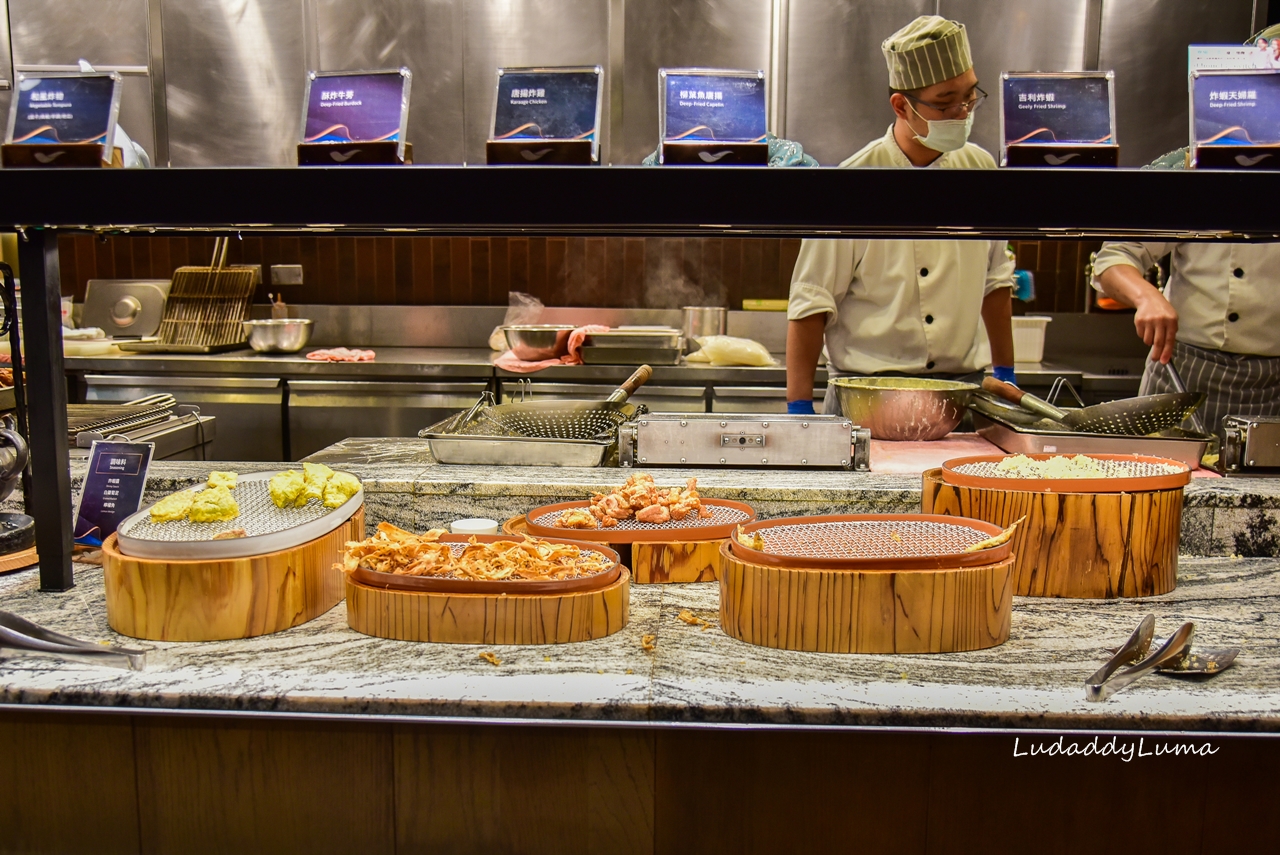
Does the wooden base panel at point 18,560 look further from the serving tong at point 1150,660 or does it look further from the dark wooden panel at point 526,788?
the serving tong at point 1150,660

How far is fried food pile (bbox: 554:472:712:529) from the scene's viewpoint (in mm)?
1686

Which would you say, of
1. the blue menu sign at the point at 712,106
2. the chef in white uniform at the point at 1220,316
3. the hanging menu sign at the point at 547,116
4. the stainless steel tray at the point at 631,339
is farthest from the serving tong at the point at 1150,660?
the stainless steel tray at the point at 631,339

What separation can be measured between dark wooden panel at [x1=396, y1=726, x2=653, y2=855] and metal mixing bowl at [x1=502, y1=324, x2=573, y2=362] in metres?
3.47

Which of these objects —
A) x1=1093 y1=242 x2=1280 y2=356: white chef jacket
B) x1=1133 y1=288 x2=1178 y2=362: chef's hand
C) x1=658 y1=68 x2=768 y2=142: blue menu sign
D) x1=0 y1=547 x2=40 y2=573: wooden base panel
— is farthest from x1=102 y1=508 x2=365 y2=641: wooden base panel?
x1=1093 y1=242 x2=1280 y2=356: white chef jacket

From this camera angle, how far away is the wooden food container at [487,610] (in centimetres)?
135

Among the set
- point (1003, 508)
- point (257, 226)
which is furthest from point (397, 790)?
point (1003, 508)

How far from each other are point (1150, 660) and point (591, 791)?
0.72 metres

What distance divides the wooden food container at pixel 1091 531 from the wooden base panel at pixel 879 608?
0.25m

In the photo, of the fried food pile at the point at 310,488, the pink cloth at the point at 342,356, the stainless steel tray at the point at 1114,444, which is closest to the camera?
the fried food pile at the point at 310,488

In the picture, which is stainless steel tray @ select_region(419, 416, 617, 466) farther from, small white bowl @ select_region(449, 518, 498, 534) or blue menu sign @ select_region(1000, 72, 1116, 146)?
blue menu sign @ select_region(1000, 72, 1116, 146)

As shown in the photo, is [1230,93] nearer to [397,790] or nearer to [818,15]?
[397,790]

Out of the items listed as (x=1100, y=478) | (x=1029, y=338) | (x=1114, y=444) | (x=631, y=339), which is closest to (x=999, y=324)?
(x=1114, y=444)

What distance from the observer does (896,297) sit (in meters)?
3.17

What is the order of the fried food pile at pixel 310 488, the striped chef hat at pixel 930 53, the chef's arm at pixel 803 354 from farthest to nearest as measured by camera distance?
1. the chef's arm at pixel 803 354
2. the striped chef hat at pixel 930 53
3. the fried food pile at pixel 310 488
